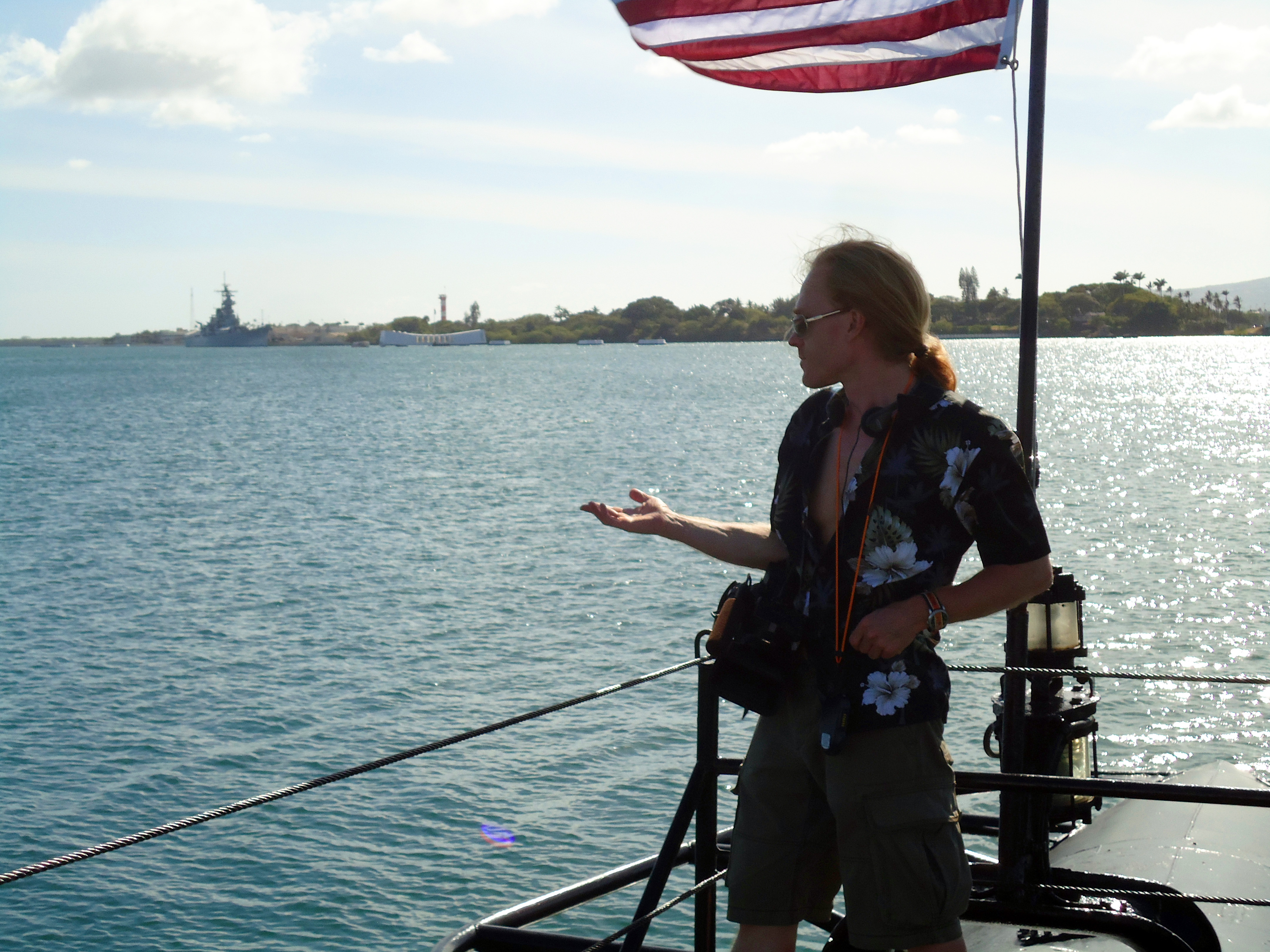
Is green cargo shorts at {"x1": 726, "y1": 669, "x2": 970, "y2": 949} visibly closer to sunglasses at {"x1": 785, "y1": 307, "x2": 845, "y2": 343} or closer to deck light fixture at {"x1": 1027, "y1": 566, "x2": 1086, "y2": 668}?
sunglasses at {"x1": 785, "y1": 307, "x2": 845, "y2": 343}

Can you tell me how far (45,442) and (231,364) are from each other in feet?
398

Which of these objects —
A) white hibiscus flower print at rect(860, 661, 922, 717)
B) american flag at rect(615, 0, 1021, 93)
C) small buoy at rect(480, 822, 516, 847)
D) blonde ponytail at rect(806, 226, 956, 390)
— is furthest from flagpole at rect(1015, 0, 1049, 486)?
small buoy at rect(480, 822, 516, 847)

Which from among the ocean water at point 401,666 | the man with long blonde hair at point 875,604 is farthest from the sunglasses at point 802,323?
the ocean water at point 401,666

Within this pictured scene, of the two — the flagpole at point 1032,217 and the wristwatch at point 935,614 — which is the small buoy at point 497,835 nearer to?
the flagpole at point 1032,217

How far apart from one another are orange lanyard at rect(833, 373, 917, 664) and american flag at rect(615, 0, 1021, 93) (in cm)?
240

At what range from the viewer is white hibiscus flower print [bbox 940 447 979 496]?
8.57 ft

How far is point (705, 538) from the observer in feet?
9.93

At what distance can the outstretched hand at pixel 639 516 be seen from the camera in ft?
9.77

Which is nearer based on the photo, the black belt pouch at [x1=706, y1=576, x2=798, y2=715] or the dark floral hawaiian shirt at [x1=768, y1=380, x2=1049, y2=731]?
the dark floral hawaiian shirt at [x1=768, y1=380, x2=1049, y2=731]

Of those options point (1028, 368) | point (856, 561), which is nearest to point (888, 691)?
point (856, 561)

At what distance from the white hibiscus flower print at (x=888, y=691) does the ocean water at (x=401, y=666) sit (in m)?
8.21

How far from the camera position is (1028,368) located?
12.5ft

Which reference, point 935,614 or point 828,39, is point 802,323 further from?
point 828,39

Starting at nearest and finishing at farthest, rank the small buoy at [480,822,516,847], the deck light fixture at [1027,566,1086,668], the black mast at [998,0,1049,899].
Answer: the black mast at [998,0,1049,899] < the deck light fixture at [1027,566,1086,668] < the small buoy at [480,822,516,847]
